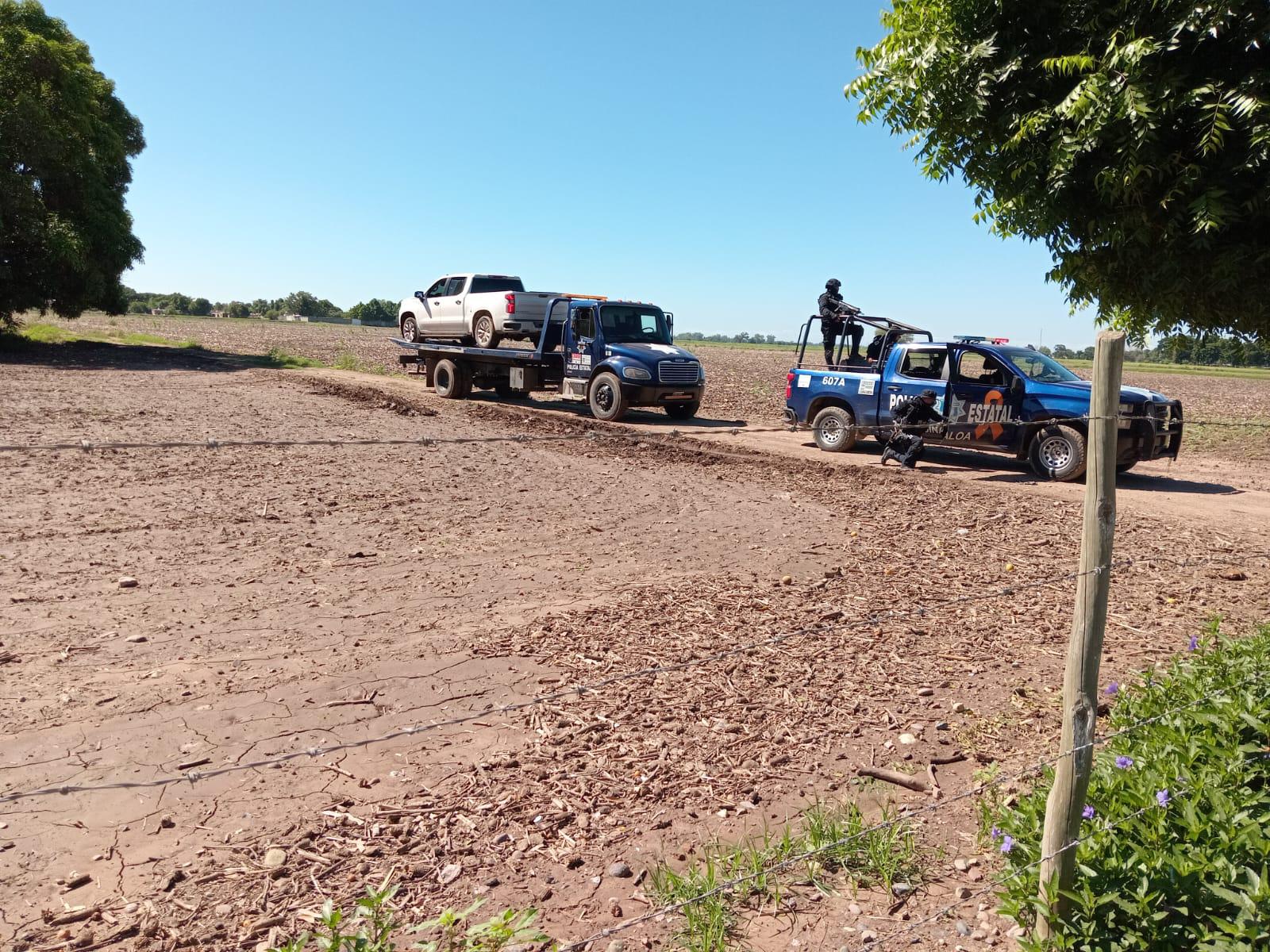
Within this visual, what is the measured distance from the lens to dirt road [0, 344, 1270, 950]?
3504 millimetres

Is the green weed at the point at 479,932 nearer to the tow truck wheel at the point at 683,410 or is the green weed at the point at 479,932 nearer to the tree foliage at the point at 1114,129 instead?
the tree foliage at the point at 1114,129

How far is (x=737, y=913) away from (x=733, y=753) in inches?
49.5

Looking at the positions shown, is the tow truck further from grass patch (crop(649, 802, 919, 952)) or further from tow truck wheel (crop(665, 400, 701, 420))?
grass patch (crop(649, 802, 919, 952))

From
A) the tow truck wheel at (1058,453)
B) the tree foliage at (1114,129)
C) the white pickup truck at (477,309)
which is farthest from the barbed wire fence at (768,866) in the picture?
the white pickup truck at (477,309)

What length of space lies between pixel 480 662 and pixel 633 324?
553 inches

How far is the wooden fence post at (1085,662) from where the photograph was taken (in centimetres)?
279

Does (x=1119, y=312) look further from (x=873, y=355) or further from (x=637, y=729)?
(x=873, y=355)

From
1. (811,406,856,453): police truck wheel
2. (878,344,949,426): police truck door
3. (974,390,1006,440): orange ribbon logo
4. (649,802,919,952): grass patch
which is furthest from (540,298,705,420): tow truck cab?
(649,802,919,952): grass patch

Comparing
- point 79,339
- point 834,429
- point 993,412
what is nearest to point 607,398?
point 834,429

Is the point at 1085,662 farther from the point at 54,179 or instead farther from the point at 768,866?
the point at 54,179

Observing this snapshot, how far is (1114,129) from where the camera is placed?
4480 mm

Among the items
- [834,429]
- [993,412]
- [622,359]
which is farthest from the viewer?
Answer: [622,359]

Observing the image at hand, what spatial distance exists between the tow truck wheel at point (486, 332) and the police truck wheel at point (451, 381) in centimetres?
109

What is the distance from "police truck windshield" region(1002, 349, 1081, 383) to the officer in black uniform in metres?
1.23
